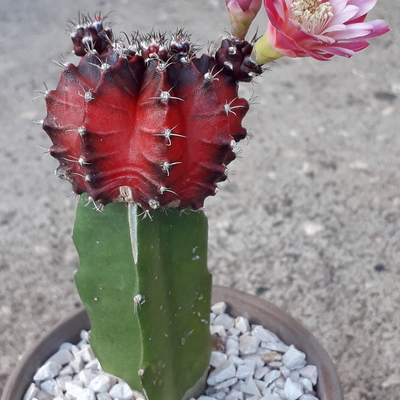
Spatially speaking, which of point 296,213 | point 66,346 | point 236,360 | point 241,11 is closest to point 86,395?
point 66,346

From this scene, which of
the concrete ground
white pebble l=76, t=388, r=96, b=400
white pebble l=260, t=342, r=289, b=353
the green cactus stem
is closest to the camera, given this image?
the green cactus stem

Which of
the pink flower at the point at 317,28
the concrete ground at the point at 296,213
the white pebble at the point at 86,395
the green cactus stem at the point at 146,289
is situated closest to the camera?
the pink flower at the point at 317,28

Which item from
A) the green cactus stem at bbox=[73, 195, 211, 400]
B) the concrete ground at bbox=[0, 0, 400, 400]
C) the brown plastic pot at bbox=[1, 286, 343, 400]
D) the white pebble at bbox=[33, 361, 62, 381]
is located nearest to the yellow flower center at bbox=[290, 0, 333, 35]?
the green cactus stem at bbox=[73, 195, 211, 400]

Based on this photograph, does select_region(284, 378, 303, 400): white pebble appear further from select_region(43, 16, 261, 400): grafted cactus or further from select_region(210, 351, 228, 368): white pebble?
select_region(43, 16, 261, 400): grafted cactus

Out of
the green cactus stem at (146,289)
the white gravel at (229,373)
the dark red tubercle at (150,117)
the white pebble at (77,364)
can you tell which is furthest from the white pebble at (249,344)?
the dark red tubercle at (150,117)

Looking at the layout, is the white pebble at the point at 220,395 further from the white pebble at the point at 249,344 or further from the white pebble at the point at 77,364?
the white pebble at the point at 77,364

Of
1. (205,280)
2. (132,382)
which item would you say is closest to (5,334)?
(132,382)

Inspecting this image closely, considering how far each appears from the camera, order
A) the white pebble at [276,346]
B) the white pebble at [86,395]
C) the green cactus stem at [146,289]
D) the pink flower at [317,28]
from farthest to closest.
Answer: the white pebble at [276,346] < the white pebble at [86,395] < the green cactus stem at [146,289] < the pink flower at [317,28]
